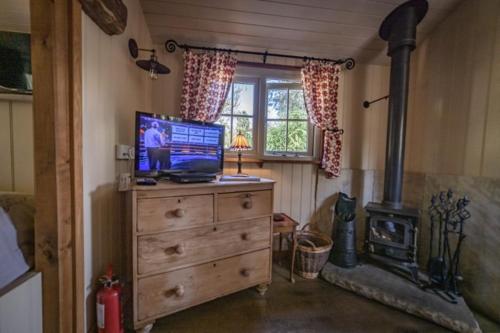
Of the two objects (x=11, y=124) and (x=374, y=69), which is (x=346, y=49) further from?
(x=11, y=124)

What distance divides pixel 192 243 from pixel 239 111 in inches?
61.2

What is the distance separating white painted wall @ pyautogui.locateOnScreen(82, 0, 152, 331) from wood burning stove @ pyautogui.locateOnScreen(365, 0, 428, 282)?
2191 millimetres

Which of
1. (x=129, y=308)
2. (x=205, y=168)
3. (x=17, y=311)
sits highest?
(x=205, y=168)

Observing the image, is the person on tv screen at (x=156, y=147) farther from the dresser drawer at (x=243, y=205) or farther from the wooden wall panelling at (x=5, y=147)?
the wooden wall panelling at (x=5, y=147)

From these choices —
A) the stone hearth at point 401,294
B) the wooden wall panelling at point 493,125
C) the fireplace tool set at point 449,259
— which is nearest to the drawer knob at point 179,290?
the stone hearth at point 401,294

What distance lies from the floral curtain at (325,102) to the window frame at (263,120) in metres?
0.12

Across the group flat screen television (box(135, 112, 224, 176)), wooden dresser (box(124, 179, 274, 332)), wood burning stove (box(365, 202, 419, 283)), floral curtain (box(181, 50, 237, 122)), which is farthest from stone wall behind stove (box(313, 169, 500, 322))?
floral curtain (box(181, 50, 237, 122))

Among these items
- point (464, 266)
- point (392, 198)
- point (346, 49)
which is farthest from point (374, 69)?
point (464, 266)

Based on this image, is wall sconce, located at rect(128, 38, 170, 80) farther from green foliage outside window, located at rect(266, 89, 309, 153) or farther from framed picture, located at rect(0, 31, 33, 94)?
green foliage outside window, located at rect(266, 89, 309, 153)

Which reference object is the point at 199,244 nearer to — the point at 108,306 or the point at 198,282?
the point at 198,282

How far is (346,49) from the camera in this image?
2434 millimetres

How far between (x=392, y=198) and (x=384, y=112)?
1.06 meters

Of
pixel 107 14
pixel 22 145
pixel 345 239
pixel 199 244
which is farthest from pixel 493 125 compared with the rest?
pixel 22 145

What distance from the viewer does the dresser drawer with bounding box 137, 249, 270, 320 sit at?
1.35 meters
